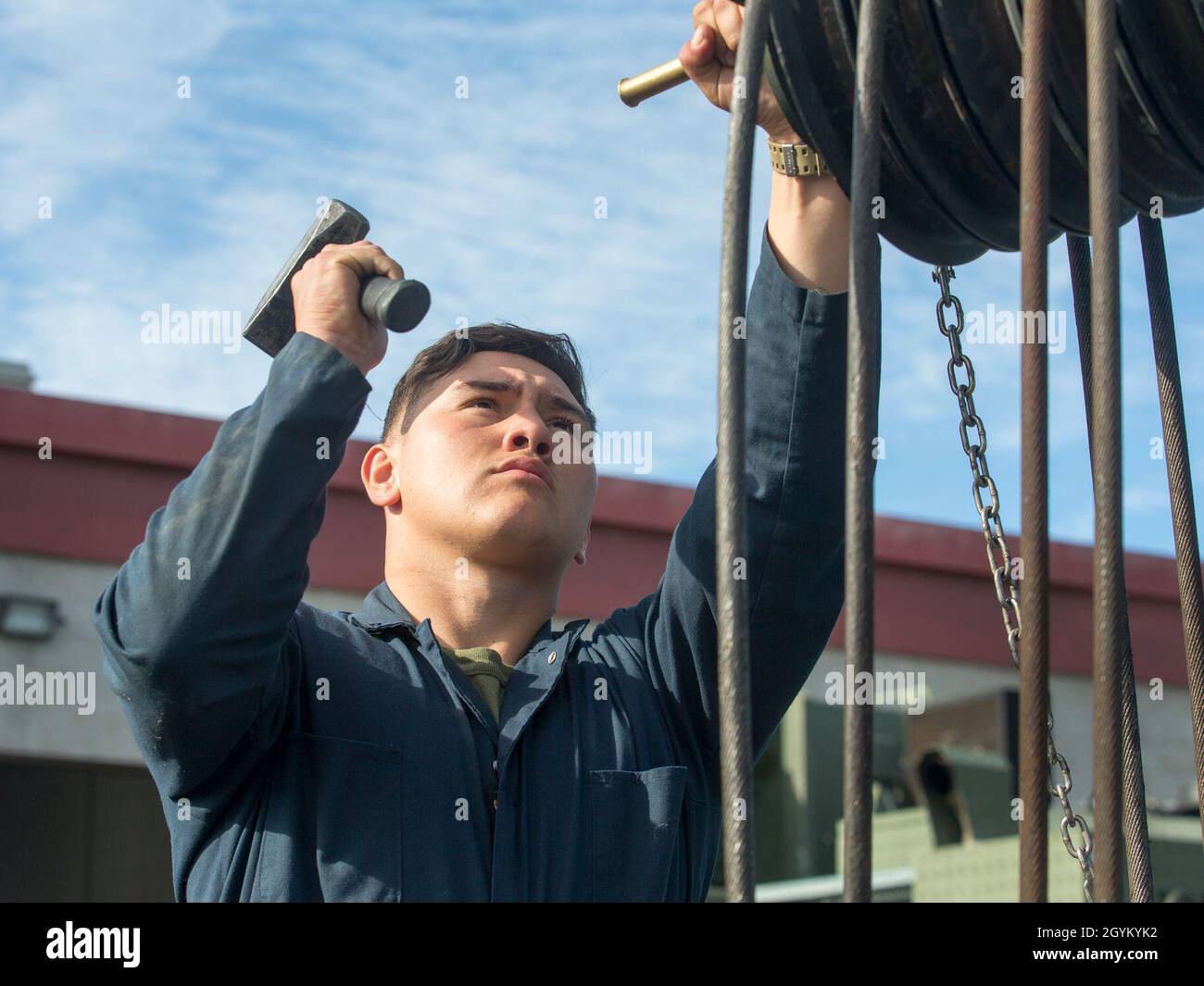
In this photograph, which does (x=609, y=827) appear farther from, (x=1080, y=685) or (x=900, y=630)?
(x=1080, y=685)

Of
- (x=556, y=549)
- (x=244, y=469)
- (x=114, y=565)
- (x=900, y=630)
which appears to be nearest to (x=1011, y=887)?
(x=900, y=630)

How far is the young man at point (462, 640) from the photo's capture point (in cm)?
204

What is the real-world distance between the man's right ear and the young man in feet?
0.12

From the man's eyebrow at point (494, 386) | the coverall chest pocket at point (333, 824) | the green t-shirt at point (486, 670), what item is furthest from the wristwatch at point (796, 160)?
the coverall chest pocket at point (333, 824)

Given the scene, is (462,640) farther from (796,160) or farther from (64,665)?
(64,665)

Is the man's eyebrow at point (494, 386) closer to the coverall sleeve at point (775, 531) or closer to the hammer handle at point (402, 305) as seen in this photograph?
the coverall sleeve at point (775, 531)

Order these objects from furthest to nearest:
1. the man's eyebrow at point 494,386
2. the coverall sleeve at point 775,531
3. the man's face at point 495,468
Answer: the man's eyebrow at point 494,386
the man's face at point 495,468
the coverall sleeve at point 775,531

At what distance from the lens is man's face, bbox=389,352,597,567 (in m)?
2.42

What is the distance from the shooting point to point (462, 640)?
2432 millimetres

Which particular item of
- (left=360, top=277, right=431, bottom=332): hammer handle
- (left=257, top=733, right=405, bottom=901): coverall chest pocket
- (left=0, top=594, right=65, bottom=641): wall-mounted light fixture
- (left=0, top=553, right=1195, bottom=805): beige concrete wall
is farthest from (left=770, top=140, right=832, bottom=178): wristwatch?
(left=0, top=594, right=65, bottom=641): wall-mounted light fixture

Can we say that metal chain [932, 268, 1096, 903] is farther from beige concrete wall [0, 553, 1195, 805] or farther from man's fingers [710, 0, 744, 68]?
beige concrete wall [0, 553, 1195, 805]

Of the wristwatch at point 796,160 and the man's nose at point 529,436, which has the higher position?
the wristwatch at point 796,160
